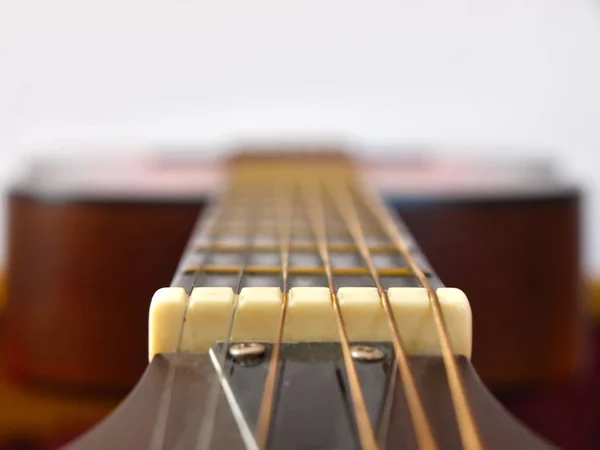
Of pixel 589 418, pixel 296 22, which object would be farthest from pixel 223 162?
pixel 589 418

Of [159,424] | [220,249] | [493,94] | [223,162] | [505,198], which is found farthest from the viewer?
[493,94]

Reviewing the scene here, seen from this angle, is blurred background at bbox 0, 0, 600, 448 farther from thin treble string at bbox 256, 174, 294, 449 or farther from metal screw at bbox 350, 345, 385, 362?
metal screw at bbox 350, 345, 385, 362

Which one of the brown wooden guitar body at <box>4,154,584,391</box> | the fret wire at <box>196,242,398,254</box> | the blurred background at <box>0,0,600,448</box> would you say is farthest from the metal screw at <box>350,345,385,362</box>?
the blurred background at <box>0,0,600,448</box>

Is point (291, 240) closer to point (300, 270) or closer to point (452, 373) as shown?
A: point (300, 270)

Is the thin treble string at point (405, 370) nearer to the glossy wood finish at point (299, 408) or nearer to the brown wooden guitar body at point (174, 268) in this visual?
the glossy wood finish at point (299, 408)

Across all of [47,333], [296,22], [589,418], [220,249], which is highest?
[296,22]

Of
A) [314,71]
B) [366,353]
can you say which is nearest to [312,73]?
[314,71]

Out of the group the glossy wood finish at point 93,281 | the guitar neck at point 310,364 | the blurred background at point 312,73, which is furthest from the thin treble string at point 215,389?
the blurred background at point 312,73

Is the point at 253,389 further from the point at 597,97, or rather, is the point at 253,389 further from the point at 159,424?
the point at 597,97
